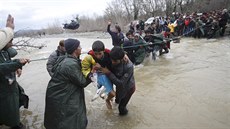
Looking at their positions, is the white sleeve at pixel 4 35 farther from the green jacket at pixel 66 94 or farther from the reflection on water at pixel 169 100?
the reflection on water at pixel 169 100

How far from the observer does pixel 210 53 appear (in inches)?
443

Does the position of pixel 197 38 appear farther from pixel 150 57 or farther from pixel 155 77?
pixel 155 77

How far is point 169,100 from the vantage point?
5.79 m

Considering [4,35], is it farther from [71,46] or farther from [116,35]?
[116,35]

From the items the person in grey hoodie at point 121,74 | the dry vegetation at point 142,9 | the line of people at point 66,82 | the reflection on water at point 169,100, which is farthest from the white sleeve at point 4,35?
the dry vegetation at point 142,9

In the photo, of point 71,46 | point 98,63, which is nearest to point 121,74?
point 98,63

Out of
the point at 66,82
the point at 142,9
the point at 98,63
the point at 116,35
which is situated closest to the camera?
the point at 66,82

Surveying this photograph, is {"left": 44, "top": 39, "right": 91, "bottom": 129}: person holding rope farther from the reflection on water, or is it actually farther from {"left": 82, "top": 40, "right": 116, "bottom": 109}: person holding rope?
the reflection on water

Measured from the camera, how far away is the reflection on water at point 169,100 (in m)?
4.74

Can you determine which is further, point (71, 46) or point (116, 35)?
point (116, 35)

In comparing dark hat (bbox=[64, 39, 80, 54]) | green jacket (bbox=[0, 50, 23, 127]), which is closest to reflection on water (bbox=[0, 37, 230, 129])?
green jacket (bbox=[0, 50, 23, 127])

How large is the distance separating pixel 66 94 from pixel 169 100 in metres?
3.33

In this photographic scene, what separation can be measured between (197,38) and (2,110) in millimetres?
15239

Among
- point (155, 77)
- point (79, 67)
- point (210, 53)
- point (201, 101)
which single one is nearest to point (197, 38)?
point (210, 53)
